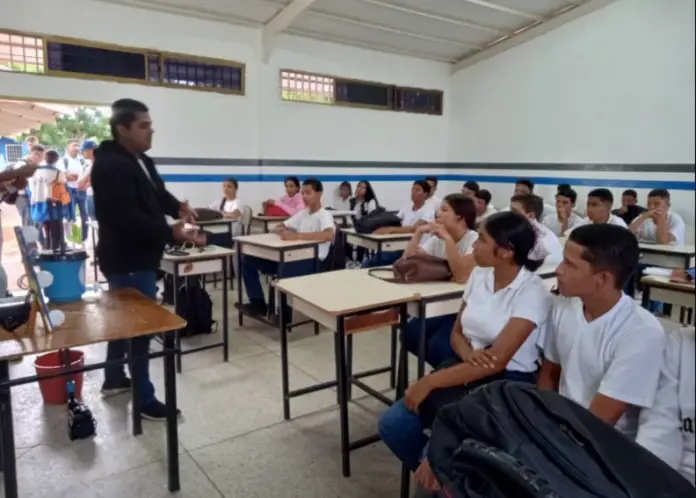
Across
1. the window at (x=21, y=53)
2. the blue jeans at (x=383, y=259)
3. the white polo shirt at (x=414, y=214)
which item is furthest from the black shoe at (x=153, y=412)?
the window at (x=21, y=53)

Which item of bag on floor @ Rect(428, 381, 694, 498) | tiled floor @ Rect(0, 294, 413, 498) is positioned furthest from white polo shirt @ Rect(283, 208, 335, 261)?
bag on floor @ Rect(428, 381, 694, 498)

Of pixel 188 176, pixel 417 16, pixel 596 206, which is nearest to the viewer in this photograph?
pixel 596 206

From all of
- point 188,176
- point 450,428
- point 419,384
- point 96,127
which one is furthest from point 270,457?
point 96,127

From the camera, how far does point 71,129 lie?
7.03 meters

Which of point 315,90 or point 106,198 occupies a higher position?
point 315,90

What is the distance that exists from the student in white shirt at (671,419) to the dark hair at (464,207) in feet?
5.11

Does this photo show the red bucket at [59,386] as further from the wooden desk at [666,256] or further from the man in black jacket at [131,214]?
the wooden desk at [666,256]

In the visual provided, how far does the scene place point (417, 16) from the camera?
6.93 metres

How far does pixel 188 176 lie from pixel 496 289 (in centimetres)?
532

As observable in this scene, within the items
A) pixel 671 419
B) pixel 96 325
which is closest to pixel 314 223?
pixel 96 325

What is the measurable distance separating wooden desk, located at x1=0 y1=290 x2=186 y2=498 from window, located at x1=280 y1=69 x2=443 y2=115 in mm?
5518

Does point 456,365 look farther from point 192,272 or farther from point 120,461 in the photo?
point 192,272

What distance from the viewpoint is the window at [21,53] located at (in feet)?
17.0

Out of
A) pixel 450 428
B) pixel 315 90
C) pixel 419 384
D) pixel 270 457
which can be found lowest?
pixel 270 457
